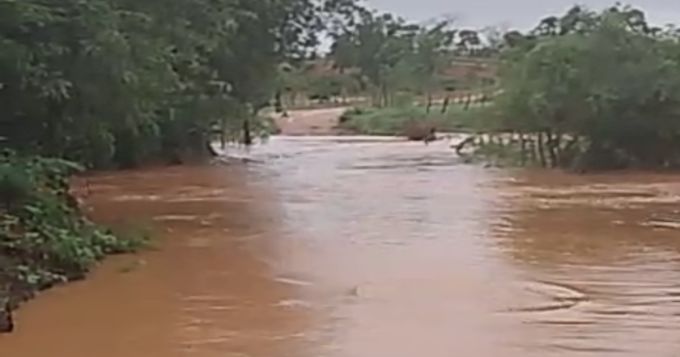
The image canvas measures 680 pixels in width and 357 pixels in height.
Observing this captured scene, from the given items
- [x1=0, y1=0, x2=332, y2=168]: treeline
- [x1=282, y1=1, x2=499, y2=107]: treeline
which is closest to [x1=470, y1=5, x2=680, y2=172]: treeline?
[x1=0, y1=0, x2=332, y2=168]: treeline

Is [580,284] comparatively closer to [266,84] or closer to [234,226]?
[234,226]

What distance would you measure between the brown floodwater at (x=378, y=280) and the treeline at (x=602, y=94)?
4.59 meters

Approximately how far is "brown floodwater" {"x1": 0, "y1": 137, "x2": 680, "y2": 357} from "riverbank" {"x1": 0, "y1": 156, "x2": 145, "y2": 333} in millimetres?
243

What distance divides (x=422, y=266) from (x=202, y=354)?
4.65 m

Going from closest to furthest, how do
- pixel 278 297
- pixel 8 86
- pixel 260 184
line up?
pixel 278 297, pixel 8 86, pixel 260 184

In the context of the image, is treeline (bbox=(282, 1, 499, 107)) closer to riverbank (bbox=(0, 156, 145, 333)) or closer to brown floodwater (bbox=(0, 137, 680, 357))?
brown floodwater (bbox=(0, 137, 680, 357))

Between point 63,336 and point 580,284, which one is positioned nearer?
point 63,336

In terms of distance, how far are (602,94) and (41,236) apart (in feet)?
56.8

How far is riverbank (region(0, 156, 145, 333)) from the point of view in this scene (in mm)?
11375

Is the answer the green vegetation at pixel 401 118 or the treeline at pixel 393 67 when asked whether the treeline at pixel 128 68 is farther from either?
the treeline at pixel 393 67

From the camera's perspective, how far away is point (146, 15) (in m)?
19.3

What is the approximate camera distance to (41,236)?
40.7 ft

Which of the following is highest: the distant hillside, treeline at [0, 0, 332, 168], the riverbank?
the distant hillside

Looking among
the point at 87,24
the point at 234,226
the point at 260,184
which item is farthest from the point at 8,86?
Result: the point at 260,184
